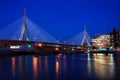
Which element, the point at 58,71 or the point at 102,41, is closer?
the point at 58,71

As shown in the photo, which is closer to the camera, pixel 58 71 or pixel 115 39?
pixel 58 71

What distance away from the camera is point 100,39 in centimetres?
14800

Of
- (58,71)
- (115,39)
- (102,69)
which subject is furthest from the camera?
(115,39)

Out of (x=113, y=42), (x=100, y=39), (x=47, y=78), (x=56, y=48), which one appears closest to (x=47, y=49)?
(x=56, y=48)

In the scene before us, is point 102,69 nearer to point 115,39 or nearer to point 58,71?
point 58,71

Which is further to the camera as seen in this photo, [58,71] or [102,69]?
[102,69]

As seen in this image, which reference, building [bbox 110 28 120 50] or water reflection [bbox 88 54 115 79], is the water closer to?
water reflection [bbox 88 54 115 79]

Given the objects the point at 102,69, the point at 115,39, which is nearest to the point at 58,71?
the point at 102,69

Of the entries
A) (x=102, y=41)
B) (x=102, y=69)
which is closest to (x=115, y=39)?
(x=102, y=41)

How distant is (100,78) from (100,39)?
130 meters

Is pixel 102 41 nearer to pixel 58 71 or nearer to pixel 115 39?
pixel 115 39

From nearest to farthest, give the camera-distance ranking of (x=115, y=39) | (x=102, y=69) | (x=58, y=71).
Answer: (x=58, y=71) < (x=102, y=69) < (x=115, y=39)

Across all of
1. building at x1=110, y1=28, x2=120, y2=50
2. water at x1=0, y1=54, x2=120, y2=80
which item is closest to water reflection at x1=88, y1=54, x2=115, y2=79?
water at x1=0, y1=54, x2=120, y2=80

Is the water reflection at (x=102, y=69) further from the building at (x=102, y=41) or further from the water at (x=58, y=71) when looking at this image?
the building at (x=102, y=41)
